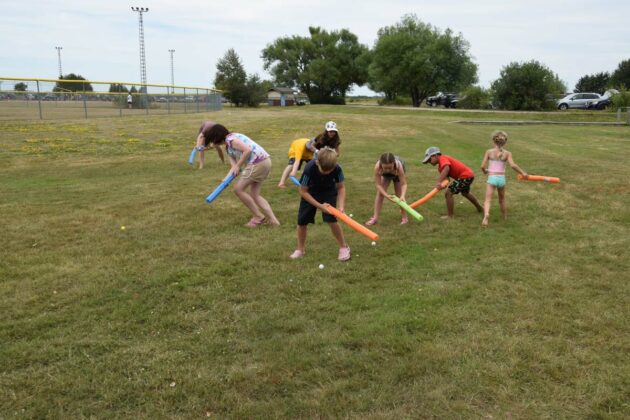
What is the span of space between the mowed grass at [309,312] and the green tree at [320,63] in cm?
Result: 6845

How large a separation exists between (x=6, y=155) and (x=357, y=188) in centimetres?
1135

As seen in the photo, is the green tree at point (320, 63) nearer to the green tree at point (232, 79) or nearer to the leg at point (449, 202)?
the green tree at point (232, 79)

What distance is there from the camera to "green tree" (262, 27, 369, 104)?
252ft

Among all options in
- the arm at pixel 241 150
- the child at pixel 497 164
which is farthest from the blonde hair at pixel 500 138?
the arm at pixel 241 150

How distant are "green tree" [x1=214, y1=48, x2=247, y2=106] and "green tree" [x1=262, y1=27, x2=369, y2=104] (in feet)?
53.4

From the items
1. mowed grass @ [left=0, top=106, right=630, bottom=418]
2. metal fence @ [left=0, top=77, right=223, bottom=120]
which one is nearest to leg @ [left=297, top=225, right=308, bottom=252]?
mowed grass @ [left=0, top=106, right=630, bottom=418]

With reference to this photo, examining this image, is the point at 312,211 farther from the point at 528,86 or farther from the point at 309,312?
the point at 528,86

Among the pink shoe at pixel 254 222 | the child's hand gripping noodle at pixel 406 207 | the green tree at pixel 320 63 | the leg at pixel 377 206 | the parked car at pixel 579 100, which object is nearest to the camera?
the child's hand gripping noodle at pixel 406 207

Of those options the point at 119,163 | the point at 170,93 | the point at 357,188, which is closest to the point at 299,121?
the point at 170,93

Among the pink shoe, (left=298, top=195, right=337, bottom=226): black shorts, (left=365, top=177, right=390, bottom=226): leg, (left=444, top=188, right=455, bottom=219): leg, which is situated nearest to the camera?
(left=298, top=195, right=337, bottom=226): black shorts

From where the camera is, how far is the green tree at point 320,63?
252 ft

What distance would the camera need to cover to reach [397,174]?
23.9ft

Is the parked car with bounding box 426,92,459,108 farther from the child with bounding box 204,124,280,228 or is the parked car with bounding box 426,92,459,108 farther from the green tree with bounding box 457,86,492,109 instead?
the child with bounding box 204,124,280,228

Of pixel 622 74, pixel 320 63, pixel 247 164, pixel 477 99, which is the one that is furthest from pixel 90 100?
pixel 622 74
